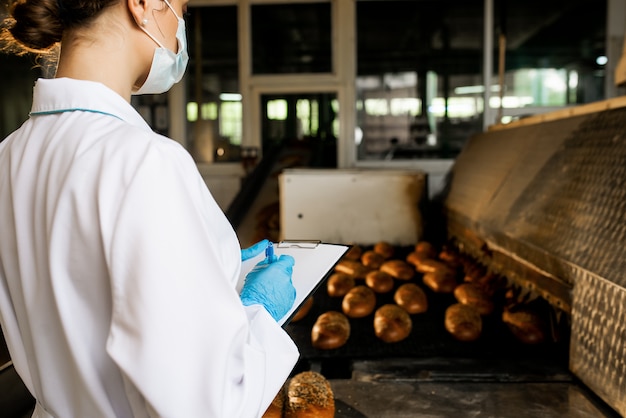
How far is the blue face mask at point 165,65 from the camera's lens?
2.60ft

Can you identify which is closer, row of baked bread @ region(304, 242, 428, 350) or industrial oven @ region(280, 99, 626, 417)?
industrial oven @ region(280, 99, 626, 417)

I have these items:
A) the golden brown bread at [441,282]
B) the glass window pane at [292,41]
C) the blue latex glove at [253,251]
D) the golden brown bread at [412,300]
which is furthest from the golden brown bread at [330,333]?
the glass window pane at [292,41]

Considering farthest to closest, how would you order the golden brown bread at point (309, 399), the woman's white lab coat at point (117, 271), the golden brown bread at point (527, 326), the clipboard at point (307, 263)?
the golden brown bread at point (527, 326), the golden brown bread at point (309, 399), the clipboard at point (307, 263), the woman's white lab coat at point (117, 271)

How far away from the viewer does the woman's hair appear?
27.1 inches

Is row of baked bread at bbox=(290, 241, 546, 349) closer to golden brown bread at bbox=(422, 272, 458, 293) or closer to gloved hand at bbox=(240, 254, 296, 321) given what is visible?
golden brown bread at bbox=(422, 272, 458, 293)

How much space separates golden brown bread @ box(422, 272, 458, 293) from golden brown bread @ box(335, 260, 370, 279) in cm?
33

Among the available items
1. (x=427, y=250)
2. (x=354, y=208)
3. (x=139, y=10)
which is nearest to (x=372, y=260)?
(x=427, y=250)

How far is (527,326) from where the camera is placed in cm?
181

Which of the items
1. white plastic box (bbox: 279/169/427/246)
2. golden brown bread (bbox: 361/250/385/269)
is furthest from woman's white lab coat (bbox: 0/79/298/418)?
white plastic box (bbox: 279/169/427/246)

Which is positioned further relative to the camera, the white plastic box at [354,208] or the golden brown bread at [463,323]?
the white plastic box at [354,208]

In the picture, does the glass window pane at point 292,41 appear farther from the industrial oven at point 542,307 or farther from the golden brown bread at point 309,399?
the golden brown bread at point 309,399

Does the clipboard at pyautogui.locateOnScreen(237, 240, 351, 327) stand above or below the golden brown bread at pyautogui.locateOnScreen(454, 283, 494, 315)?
above

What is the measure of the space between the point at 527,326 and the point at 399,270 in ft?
2.85

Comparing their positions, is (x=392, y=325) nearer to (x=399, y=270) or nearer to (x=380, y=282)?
(x=380, y=282)
